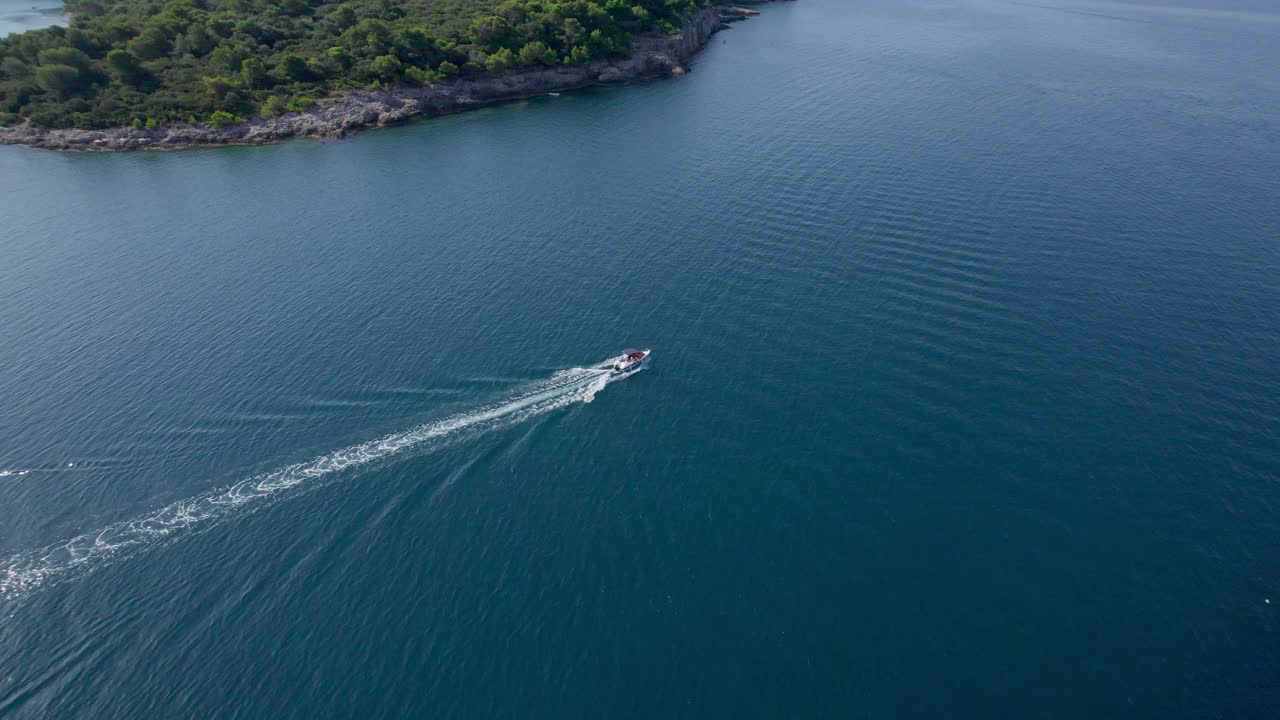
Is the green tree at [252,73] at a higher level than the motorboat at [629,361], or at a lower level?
higher

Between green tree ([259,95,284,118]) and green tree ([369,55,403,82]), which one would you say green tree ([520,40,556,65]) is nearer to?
green tree ([369,55,403,82])

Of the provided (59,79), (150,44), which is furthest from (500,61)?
(59,79)

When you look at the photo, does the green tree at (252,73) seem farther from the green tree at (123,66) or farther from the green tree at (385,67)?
the green tree at (385,67)

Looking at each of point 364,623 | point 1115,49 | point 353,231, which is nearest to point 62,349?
point 353,231

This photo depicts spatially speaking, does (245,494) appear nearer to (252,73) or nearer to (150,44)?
(252,73)

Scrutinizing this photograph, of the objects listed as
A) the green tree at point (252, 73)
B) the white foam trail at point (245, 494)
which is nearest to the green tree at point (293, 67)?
the green tree at point (252, 73)

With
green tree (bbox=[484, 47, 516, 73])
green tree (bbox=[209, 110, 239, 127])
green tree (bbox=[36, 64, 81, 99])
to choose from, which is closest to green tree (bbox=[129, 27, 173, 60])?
green tree (bbox=[36, 64, 81, 99])
